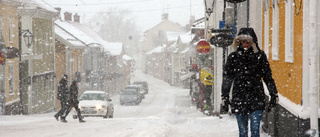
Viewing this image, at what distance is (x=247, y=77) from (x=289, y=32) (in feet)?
10.6

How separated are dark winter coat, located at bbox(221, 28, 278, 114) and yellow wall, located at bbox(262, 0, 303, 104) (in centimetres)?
173

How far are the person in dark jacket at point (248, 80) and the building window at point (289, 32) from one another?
2.81 meters

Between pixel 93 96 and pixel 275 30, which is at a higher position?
pixel 275 30

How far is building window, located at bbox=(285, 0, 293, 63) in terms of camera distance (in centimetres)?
830

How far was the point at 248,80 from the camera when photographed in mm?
5578

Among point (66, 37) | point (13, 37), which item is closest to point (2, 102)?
point (13, 37)

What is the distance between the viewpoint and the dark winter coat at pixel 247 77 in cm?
557

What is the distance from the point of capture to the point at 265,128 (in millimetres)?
9453

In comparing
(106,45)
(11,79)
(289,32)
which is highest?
(106,45)

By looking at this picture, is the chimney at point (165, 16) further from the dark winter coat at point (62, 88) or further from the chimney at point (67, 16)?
the dark winter coat at point (62, 88)

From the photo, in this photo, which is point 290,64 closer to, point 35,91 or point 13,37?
point 13,37

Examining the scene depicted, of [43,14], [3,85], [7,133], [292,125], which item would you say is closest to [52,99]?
[43,14]

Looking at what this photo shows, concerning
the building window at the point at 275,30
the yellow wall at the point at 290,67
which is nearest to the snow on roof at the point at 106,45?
the building window at the point at 275,30

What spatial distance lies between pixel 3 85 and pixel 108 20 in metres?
62.6
